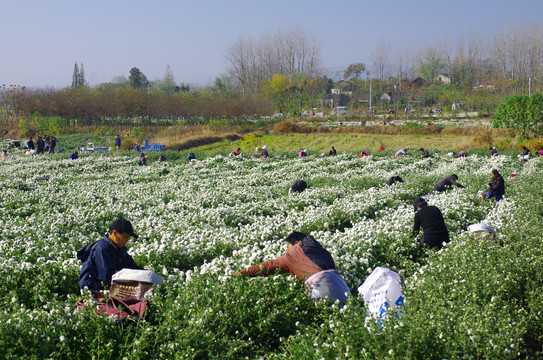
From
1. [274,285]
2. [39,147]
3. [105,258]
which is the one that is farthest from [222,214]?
[39,147]

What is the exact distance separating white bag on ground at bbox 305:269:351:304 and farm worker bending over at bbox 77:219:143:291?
9.30 feet

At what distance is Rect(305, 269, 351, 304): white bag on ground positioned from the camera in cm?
577

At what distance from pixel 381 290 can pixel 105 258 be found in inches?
157

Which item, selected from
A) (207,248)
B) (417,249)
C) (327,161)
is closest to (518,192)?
(417,249)

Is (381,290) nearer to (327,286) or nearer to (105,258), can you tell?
(327,286)

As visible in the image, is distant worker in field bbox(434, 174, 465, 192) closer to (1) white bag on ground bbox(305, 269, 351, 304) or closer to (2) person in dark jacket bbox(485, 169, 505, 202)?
(2) person in dark jacket bbox(485, 169, 505, 202)

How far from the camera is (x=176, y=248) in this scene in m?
7.92

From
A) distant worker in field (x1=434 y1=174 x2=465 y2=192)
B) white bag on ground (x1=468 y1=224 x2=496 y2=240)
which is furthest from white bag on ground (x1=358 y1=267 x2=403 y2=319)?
distant worker in field (x1=434 y1=174 x2=465 y2=192)

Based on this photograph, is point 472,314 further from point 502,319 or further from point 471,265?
point 471,265

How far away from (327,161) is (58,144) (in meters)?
30.2

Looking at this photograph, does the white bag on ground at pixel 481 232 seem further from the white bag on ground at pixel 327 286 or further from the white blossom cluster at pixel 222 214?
the white bag on ground at pixel 327 286

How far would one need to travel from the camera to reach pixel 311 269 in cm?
610

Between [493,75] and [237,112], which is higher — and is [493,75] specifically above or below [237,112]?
above

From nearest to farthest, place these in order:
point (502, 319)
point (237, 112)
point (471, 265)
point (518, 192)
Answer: point (502, 319) < point (471, 265) < point (518, 192) < point (237, 112)
